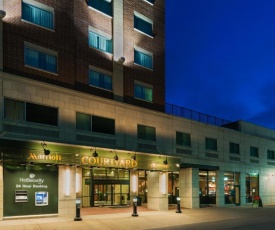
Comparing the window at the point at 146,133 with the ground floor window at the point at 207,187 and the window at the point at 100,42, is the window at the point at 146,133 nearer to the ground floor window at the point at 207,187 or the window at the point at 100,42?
the window at the point at 100,42

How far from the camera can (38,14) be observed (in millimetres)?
25531

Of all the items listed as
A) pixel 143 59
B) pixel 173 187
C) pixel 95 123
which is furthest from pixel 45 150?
pixel 173 187

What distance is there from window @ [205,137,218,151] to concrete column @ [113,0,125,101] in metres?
10.9

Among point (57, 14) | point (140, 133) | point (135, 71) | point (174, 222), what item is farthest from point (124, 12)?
point (174, 222)

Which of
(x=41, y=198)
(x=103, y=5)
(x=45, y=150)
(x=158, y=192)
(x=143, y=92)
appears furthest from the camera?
(x=143, y=92)

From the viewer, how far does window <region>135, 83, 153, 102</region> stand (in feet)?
105

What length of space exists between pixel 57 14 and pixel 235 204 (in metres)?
24.6

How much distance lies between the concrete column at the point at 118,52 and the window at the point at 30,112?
20.9 ft

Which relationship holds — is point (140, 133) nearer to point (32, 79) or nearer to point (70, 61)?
point (70, 61)

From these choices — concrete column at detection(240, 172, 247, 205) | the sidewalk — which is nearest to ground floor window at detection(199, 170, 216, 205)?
concrete column at detection(240, 172, 247, 205)

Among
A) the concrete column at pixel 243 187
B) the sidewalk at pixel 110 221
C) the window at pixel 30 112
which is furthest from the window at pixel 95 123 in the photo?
the concrete column at pixel 243 187

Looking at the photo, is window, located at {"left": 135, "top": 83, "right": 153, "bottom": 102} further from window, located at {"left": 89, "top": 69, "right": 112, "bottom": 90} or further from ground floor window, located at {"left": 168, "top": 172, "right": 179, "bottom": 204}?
ground floor window, located at {"left": 168, "top": 172, "right": 179, "bottom": 204}

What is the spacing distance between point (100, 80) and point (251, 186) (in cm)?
2209

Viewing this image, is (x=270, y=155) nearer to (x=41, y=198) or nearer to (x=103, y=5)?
(x=103, y=5)
